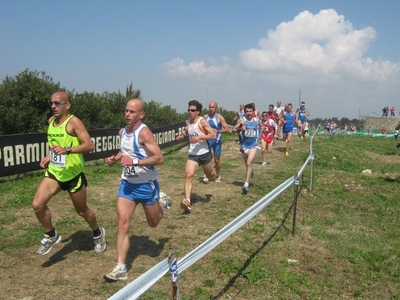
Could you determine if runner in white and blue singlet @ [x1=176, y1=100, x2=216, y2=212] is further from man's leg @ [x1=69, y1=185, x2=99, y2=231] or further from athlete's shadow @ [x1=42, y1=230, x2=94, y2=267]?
man's leg @ [x1=69, y1=185, x2=99, y2=231]

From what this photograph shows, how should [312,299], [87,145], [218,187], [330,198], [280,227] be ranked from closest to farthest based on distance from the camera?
[312,299] < [87,145] < [280,227] < [330,198] < [218,187]

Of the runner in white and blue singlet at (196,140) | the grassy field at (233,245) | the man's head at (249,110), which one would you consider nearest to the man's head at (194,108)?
the runner in white and blue singlet at (196,140)

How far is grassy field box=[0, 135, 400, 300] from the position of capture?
4.64 metres

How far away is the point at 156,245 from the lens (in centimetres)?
593

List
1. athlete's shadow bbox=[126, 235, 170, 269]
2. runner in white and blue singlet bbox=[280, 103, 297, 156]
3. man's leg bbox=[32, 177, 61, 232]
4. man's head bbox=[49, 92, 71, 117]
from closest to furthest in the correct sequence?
1. man's leg bbox=[32, 177, 61, 232]
2. man's head bbox=[49, 92, 71, 117]
3. athlete's shadow bbox=[126, 235, 170, 269]
4. runner in white and blue singlet bbox=[280, 103, 297, 156]

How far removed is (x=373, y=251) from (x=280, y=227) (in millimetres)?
1531

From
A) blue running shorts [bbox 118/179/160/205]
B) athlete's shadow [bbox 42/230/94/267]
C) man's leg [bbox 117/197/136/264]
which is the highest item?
blue running shorts [bbox 118/179/160/205]

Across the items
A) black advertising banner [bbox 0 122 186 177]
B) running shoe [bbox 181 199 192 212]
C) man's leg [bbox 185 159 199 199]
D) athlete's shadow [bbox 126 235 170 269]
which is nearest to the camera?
athlete's shadow [bbox 126 235 170 269]

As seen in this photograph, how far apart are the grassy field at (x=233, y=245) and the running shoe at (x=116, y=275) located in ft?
0.31

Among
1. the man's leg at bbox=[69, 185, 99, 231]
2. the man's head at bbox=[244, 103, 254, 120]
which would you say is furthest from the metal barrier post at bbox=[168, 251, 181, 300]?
the man's head at bbox=[244, 103, 254, 120]

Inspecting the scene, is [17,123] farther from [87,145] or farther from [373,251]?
[373,251]

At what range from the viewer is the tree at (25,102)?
1691cm

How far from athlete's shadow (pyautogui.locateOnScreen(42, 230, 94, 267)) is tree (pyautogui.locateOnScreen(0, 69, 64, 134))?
1202cm

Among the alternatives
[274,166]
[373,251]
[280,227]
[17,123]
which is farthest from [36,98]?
[373,251]
